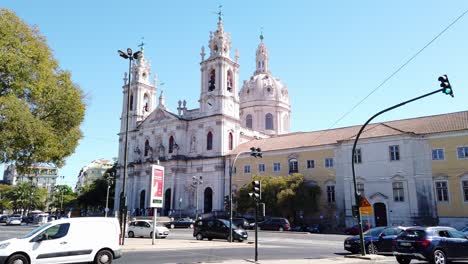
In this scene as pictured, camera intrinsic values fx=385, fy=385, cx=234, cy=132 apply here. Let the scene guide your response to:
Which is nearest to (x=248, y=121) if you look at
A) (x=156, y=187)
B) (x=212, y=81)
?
Result: (x=212, y=81)

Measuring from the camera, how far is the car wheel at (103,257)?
13469 mm

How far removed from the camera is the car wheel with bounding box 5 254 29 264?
11.9 meters

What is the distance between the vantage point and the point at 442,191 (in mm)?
38375

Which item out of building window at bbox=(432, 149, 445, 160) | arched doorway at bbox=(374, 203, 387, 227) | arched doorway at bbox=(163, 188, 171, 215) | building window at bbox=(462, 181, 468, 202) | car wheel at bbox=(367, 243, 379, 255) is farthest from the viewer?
arched doorway at bbox=(163, 188, 171, 215)

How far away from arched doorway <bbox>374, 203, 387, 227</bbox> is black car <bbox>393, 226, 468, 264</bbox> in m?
27.0

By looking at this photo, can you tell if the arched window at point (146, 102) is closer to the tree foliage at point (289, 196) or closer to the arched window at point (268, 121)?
the arched window at point (268, 121)

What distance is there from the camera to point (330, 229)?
44.8m

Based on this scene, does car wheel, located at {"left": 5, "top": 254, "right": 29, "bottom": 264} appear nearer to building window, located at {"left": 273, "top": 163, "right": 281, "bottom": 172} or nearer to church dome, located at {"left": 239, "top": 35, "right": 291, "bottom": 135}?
building window, located at {"left": 273, "top": 163, "right": 281, "bottom": 172}

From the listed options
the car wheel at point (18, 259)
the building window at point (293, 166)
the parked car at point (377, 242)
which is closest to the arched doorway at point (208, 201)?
the building window at point (293, 166)

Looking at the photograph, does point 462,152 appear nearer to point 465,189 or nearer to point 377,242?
point 465,189

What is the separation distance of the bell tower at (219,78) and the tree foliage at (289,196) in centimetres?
1747

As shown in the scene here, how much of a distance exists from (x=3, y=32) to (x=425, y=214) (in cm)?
3826

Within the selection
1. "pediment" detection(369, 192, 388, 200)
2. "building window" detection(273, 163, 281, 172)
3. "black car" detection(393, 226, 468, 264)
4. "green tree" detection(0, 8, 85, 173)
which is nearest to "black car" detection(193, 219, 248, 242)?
"green tree" detection(0, 8, 85, 173)

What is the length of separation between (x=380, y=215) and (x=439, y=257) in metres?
28.5
